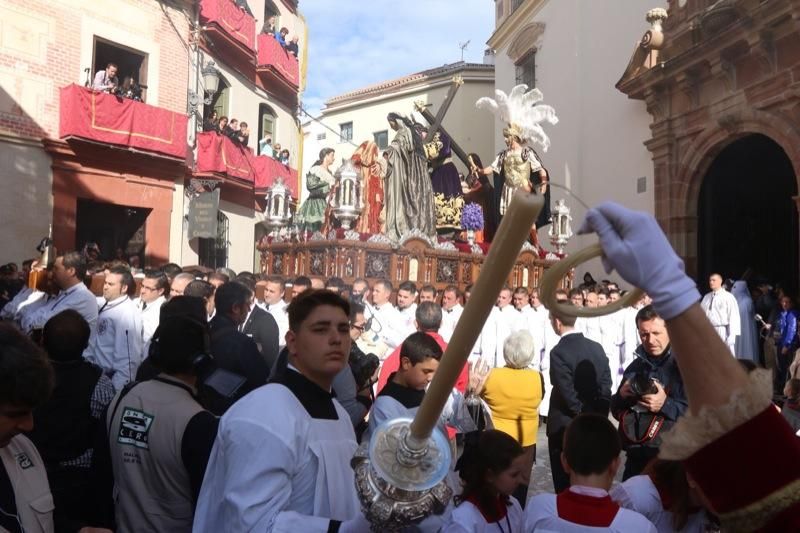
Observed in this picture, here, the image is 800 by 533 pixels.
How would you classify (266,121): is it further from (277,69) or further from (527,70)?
(527,70)

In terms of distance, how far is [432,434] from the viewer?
1.62 meters

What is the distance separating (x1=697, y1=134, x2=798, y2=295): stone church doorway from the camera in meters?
13.8

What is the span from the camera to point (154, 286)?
252 inches

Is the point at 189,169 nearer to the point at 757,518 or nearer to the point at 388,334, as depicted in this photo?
the point at 388,334

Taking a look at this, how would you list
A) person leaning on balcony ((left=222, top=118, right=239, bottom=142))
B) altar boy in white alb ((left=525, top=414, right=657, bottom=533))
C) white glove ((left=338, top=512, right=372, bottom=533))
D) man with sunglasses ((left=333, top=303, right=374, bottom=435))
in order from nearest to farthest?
white glove ((left=338, top=512, right=372, bottom=533))
altar boy in white alb ((left=525, top=414, right=657, bottom=533))
man with sunglasses ((left=333, top=303, right=374, bottom=435))
person leaning on balcony ((left=222, top=118, right=239, bottom=142))

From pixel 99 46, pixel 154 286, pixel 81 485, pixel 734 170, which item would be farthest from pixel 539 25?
pixel 81 485

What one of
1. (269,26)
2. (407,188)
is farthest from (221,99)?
(407,188)

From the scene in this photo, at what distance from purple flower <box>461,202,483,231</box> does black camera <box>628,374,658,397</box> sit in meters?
10.9

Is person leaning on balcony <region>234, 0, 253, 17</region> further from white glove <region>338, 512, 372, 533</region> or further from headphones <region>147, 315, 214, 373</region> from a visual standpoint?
white glove <region>338, 512, 372, 533</region>

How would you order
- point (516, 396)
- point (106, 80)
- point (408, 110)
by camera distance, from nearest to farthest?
point (516, 396) < point (106, 80) < point (408, 110)

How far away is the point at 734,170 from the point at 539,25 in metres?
9.62

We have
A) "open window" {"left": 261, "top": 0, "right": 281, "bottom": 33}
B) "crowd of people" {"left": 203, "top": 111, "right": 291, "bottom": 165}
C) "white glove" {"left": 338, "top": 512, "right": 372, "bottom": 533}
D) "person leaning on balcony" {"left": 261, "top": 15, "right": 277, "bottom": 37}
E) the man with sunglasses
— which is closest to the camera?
"white glove" {"left": 338, "top": 512, "right": 372, "bottom": 533}

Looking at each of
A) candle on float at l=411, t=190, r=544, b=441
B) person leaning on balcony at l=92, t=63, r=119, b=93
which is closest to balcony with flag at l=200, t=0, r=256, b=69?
person leaning on balcony at l=92, t=63, r=119, b=93

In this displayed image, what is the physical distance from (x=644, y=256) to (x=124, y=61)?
715 inches
